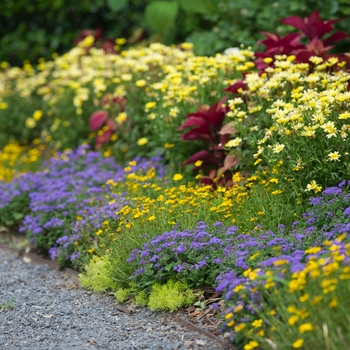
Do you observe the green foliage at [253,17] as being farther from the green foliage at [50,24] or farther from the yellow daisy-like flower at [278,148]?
the yellow daisy-like flower at [278,148]

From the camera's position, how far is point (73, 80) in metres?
7.50

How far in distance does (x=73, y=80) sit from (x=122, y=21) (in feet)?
8.83

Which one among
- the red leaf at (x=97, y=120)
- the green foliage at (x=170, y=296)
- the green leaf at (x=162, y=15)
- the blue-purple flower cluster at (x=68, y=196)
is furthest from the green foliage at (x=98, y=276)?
the green leaf at (x=162, y=15)

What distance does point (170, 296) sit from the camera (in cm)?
375

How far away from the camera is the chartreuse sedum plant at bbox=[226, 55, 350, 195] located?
3959mm

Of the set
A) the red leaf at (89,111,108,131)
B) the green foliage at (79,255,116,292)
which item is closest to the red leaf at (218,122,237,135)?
the green foliage at (79,255,116,292)

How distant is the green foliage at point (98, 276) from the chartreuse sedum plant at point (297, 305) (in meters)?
1.18

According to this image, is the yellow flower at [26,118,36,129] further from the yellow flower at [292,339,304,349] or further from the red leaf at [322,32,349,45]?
the yellow flower at [292,339,304,349]

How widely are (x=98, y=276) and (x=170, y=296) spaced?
0.72 m

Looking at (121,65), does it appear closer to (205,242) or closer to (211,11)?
(211,11)

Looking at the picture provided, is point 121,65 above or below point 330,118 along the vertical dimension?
below

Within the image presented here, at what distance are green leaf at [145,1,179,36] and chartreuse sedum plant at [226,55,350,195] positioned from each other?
332 centimetres

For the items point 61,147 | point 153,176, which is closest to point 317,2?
point 153,176

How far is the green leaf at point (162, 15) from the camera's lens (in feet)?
25.7
